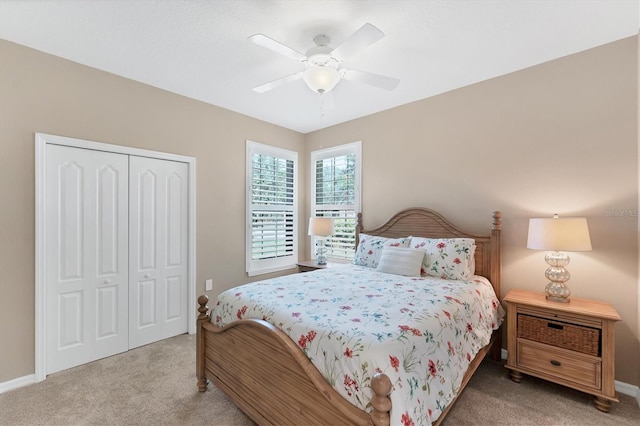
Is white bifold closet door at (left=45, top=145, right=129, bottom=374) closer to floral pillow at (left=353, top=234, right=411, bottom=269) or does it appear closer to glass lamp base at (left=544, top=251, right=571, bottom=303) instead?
floral pillow at (left=353, top=234, right=411, bottom=269)

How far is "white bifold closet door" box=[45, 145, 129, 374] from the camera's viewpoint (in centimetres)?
249

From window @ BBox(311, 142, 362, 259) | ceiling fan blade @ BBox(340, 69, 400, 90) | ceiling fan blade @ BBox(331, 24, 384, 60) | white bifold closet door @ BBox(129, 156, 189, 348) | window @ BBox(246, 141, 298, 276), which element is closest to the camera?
ceiling fan blade @ BBox(331, 24, 384, 60)

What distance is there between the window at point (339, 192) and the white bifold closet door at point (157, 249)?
1928 millimetres

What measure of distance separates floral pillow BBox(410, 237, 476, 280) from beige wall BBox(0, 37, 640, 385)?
0.39 metres

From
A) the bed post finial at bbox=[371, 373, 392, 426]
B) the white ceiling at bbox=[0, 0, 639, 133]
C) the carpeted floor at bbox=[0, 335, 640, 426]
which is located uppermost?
the white ceiling at bbox=[0, 0, 639, 133]

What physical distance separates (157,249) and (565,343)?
373cm

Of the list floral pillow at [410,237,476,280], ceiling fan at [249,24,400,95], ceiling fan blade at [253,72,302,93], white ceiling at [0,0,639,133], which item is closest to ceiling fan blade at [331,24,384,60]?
Answer: ceiling fan at [249,24,400,95]

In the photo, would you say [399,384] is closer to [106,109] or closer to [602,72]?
[602,72]

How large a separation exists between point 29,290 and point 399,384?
115 inches

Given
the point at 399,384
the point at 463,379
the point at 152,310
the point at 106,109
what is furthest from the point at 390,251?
the point at 106,109

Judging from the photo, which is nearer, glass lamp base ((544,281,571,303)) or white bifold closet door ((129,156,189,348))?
glass lamp base ((544,281,571,303))

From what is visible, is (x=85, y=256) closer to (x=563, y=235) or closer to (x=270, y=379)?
(x=270, y=379)

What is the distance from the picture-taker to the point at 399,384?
1.28 m

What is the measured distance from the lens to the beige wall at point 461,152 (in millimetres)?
2268
